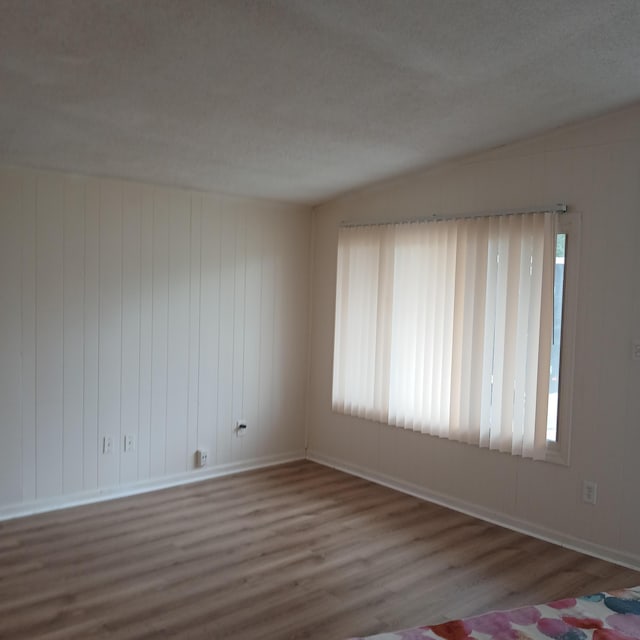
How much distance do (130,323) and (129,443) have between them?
0.86 m

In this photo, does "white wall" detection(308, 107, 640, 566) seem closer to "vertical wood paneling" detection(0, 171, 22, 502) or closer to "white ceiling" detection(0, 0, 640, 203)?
"white ceiling" detection(0, 0, 640, 203)

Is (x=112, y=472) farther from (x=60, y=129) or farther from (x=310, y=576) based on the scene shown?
(x=60, y=129)

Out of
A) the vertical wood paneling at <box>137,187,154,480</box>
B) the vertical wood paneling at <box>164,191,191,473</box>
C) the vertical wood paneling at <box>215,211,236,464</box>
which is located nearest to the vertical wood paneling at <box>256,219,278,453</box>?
the vertical wood paneling at <box>215,211,236,464</box>

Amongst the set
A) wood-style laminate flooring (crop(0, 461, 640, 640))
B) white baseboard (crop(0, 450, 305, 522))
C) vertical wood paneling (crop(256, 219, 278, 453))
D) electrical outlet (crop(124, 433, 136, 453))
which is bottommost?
wood-style laminate flooring (crop(0, 461, 640, 640))

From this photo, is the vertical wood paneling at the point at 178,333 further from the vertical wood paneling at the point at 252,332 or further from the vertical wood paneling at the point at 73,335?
the vertical wood paneling at the point at 73,335

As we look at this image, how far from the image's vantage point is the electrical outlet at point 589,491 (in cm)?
351

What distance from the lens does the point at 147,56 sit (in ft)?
8.01

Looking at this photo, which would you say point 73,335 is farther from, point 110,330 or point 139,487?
point 139,487

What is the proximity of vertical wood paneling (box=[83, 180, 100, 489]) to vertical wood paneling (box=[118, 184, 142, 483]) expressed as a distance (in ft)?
0.61

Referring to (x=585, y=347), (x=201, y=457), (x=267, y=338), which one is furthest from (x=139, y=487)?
(x=585, y=347)

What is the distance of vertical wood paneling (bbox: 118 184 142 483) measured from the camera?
4.32 meters

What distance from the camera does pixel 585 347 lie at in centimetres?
355

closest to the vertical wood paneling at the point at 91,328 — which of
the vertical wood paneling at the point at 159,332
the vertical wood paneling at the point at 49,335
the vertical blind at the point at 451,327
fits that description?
the vertical wood paneling at the point at 49,335

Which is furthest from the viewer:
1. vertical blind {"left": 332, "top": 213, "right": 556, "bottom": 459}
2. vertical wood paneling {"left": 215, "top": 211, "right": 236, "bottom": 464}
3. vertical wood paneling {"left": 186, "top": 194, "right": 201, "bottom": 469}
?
vertical wood paneling {"left": 215, "top": 211, "right": 236, "bottom": 464}
